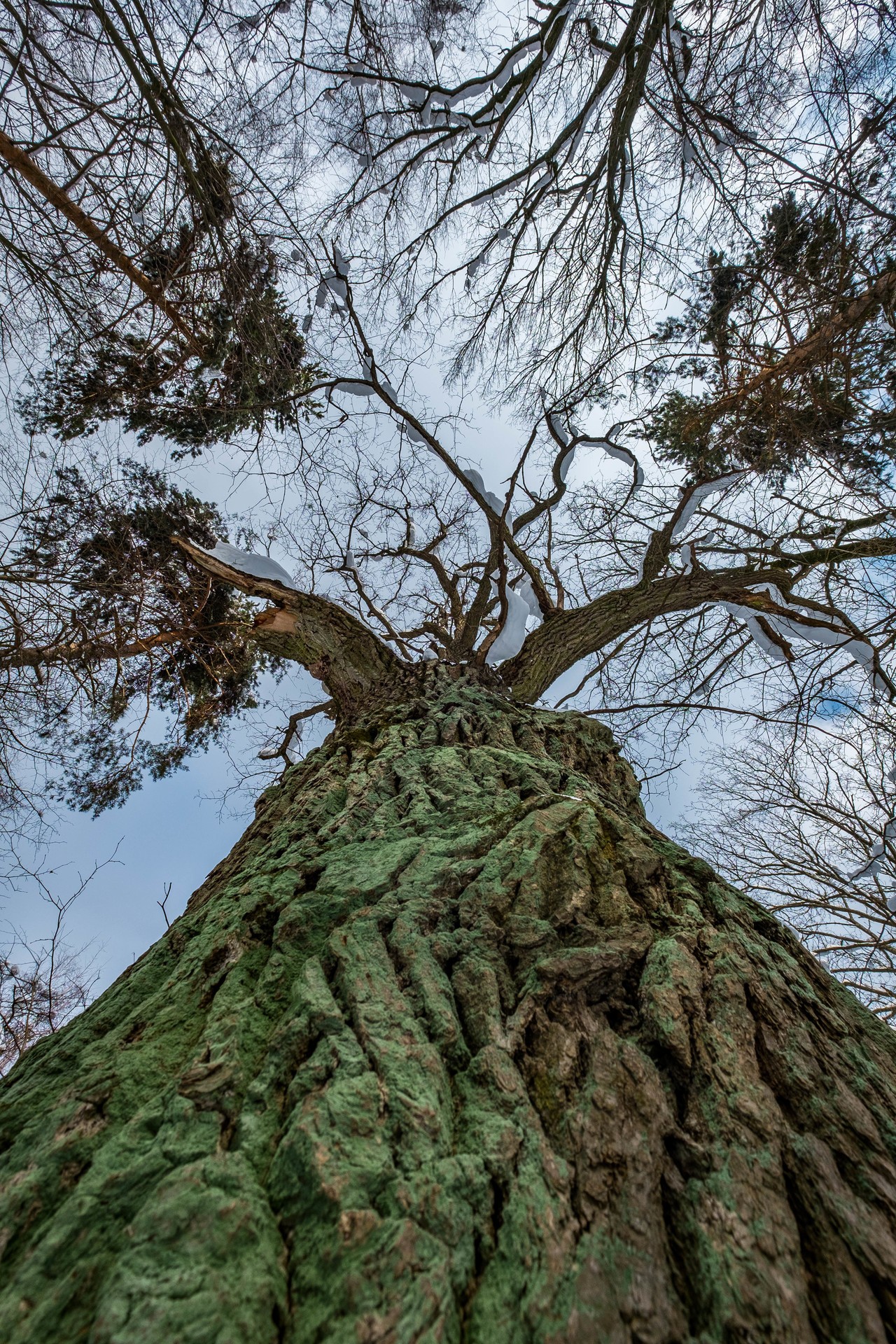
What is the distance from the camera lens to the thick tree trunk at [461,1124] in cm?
54

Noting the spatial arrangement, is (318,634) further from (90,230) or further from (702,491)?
(702,491)

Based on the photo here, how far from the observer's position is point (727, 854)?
21.7 feet

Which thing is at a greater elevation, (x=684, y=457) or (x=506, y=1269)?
(x=684, y=457)

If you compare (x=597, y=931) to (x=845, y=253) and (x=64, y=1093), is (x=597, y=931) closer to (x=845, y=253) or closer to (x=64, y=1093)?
(x=64, y=1093)

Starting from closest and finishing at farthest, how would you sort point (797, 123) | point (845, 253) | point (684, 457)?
point (845, 253), point (797, 123), point (684, 457)

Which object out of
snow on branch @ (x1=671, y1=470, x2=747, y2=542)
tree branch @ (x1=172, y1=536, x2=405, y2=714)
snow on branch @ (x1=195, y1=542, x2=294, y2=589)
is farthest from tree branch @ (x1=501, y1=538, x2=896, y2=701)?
snow on branch @ (x1=195, y1=542, x2=294, y2=589)

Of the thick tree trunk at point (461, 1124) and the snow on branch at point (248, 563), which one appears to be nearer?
the thick tree trunk at point (461, 1124)

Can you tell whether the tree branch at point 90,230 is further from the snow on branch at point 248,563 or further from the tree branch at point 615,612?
the tree branch at point 615,612

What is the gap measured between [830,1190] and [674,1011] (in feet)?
0.82

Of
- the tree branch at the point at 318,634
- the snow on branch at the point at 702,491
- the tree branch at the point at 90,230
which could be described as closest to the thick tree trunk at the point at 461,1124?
the tree branch at the point at 318,634

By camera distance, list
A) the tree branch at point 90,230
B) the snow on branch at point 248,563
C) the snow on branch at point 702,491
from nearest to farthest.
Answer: the tree branch at point 90,230 < the snow on branch at point 702,491 < the snow on branch at point 248,563

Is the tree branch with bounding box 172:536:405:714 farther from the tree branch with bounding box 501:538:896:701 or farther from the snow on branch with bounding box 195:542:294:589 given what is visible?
the tree branch with bounding box 501:538:896:701

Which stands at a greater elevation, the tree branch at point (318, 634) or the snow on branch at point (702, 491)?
the snow on branch at point (702, 491)

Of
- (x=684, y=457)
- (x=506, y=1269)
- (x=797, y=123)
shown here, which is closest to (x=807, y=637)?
(x=684, y=457)
